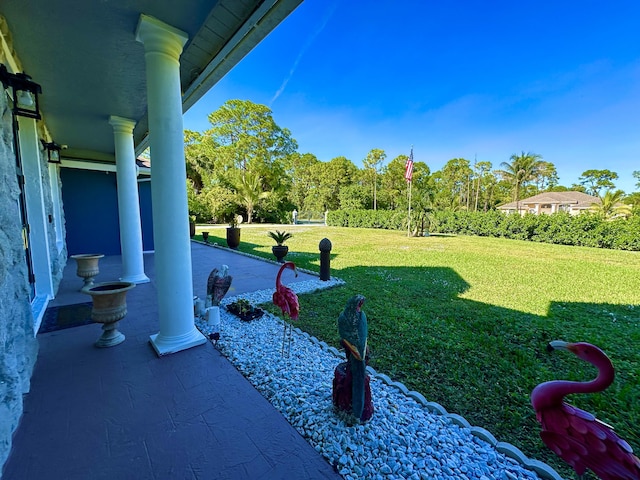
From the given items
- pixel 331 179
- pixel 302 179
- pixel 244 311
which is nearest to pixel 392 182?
pixel 331 179

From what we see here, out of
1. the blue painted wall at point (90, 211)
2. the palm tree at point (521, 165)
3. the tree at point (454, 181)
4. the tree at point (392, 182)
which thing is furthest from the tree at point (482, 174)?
the blue painted wall at point (90, 211)

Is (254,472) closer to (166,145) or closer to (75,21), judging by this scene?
(166,145)

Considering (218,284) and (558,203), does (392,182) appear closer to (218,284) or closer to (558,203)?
(558,203)

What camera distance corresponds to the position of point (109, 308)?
2537 millimetres

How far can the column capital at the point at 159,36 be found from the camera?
6.97 feet

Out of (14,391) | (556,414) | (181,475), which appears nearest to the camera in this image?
(556,414)

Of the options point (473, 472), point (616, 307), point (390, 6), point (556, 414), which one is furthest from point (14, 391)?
point (390, 6)

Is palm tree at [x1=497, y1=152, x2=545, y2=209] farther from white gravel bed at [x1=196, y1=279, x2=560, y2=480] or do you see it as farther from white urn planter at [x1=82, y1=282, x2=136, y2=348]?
white urn planter at [x1=82, y1=282, x2=136, y2=348]

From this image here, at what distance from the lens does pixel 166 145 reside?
7.70ft

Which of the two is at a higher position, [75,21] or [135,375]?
[75,21]

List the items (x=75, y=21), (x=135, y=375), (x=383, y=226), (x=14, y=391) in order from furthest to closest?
(x=383, y=226) → (x=135, y=375) → (x=75, y=21) → (x=14, y=391)

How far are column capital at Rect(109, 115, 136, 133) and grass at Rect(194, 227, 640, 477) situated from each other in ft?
13.5

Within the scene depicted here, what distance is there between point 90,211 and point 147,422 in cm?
832

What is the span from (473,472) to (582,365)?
2.11 meters
